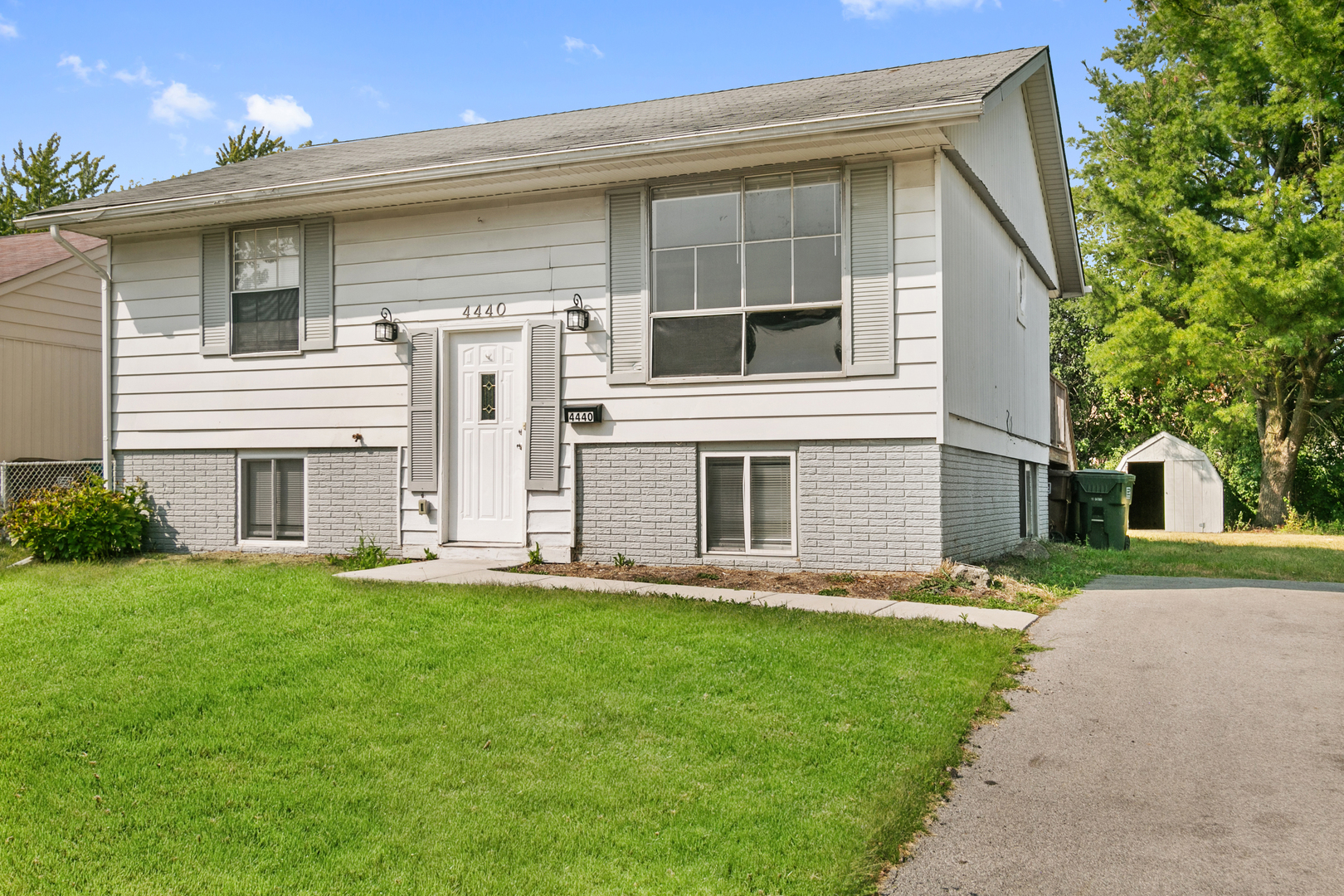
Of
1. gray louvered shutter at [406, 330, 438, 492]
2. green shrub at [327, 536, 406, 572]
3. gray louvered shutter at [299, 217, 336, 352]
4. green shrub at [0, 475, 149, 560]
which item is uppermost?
gray louvered shutter at [299, 217, 336, 352]

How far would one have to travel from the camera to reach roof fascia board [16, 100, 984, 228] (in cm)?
764

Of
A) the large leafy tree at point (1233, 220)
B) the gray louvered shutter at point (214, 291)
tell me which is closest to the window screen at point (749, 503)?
the gray louvered shutter at point (214, 291)

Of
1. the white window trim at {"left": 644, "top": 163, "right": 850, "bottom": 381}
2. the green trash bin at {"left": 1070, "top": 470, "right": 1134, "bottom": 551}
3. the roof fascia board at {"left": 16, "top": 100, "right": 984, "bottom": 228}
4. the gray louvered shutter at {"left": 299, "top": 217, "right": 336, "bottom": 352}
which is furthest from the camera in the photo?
the green trash bin at {"left": 1070, "top": 470, "right": 1134, "bottom": 551}

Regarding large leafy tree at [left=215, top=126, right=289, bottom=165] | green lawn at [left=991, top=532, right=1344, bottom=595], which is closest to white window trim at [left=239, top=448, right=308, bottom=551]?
green lawn at [left=991, top=532, right=1344, bottom=595]

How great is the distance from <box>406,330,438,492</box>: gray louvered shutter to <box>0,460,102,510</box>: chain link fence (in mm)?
4489

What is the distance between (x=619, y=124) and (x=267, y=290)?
169 inches

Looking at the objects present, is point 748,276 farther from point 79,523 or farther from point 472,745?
point 79,523

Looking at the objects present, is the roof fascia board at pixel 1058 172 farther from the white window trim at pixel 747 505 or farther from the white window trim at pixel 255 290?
the white window trim at pixel 255 290

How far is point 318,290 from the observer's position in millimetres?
10344

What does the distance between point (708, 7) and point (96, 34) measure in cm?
854

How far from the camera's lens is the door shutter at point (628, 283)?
9.16 meters

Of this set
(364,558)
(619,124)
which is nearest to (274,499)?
(364,558)

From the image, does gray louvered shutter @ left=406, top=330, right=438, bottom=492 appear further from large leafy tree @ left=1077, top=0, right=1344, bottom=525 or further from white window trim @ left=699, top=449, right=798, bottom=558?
large leafy tree @ left=1077, top=0, right=1344, bottom=525

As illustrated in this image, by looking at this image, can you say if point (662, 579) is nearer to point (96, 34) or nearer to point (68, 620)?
point (68, 620)
